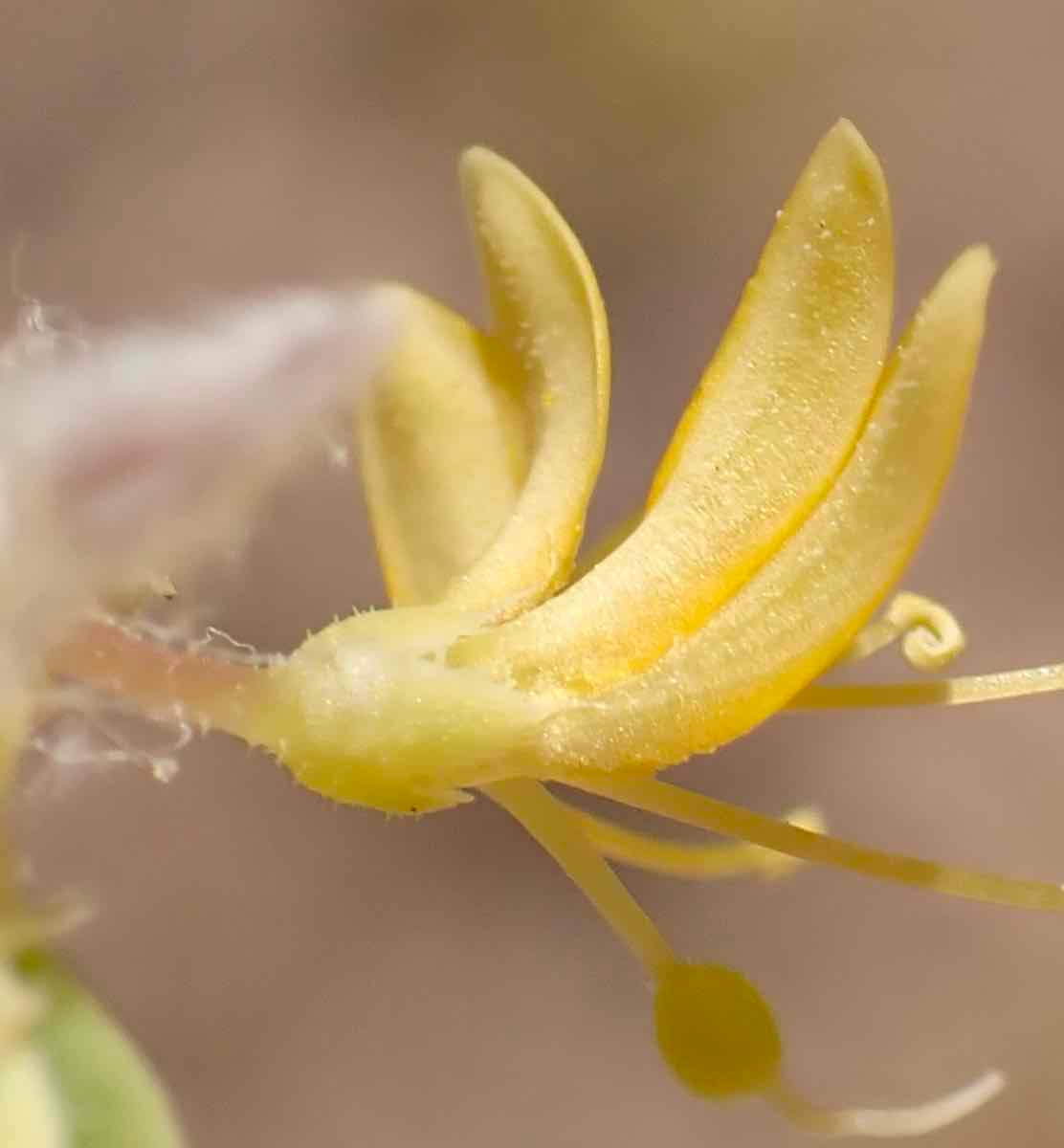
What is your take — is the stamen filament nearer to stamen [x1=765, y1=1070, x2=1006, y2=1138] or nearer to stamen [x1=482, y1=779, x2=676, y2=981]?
stamen [x1=482, y1=779, x2=676, y2=981]

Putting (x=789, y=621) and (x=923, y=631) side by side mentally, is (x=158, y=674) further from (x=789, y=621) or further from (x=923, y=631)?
(x=923, y=631)

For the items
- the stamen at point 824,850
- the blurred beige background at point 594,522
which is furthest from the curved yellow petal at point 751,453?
the blurred beige background at point 594,522

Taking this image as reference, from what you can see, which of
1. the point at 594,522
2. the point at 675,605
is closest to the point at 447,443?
the point at 675,605

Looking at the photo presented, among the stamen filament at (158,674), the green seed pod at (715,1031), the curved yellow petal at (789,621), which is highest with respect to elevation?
the stamen filament at (158,674)

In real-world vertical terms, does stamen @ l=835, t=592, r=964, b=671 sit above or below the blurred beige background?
below

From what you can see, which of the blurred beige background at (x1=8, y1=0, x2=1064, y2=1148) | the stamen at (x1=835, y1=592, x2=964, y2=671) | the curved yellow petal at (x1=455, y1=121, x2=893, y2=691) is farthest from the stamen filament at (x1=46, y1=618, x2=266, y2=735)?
the blurred beige background at (x1=8, y1=0, x2=1064, y2=1148)

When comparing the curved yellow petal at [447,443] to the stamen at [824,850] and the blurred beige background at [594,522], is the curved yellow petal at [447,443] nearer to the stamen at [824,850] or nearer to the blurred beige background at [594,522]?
the stamen at [824,850]
